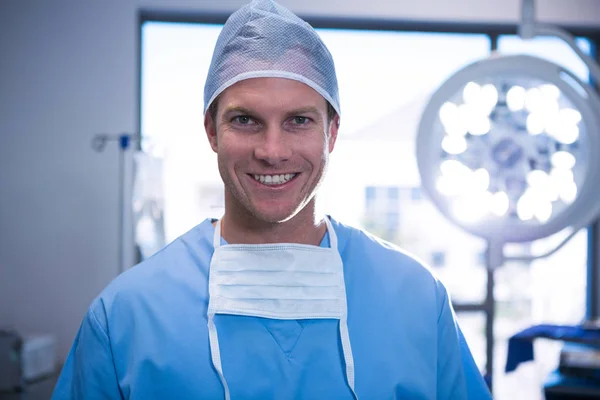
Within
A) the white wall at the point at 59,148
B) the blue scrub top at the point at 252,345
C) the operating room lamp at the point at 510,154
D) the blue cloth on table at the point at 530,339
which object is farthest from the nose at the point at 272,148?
the white wall at the point at 59,148

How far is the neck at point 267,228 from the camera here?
111cm

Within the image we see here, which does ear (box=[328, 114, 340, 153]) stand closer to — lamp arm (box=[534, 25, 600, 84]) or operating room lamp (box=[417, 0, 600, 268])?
operating room lamp (box=[417, 0, 600, 268])

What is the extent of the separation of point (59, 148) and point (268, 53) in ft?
6.93

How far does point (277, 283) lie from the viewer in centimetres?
110

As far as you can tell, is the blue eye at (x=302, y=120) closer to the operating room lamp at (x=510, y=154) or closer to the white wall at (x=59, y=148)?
the operating room lamp at (x=510, y=154)

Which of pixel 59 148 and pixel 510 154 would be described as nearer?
pixel 510 154

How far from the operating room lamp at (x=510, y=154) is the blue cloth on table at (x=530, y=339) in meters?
0.48

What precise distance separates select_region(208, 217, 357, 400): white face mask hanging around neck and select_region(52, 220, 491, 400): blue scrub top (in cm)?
2

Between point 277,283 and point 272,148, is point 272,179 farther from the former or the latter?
point 277,283

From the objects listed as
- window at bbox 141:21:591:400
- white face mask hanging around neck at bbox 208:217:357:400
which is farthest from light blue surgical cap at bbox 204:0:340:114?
window at bbox 141:21:591:400

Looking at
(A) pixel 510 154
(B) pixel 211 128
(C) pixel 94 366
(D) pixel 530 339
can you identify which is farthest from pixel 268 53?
(D) pixel 530 339

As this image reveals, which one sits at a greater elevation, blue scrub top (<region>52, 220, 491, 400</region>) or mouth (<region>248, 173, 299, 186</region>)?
mouth (<region>248, 173, 299, 186</region>)

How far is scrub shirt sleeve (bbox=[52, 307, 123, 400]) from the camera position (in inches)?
39.6

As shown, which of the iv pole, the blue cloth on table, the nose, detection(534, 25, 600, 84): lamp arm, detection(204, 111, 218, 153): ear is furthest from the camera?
the iv pole
